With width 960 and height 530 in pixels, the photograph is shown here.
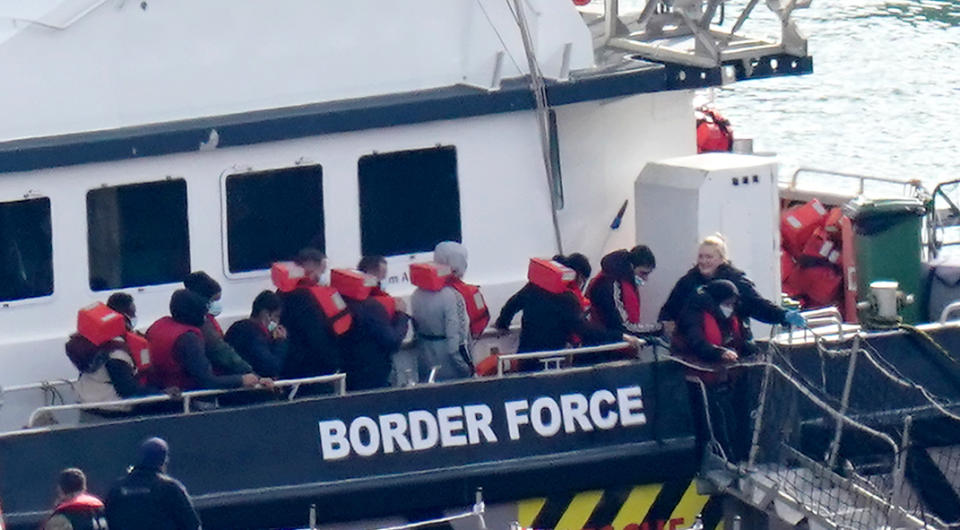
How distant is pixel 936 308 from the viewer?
29.5 ft

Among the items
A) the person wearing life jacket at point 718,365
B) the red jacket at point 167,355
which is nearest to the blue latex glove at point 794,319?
the person wearing life jacket at point 718,365

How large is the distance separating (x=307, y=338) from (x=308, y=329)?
0.05m

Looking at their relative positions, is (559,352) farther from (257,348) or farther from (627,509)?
(257,348)

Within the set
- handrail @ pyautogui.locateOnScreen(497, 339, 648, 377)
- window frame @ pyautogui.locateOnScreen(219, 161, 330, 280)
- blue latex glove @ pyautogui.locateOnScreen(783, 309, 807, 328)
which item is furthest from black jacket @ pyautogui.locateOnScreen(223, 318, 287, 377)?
blue latex glove @ pyautogui.locateOnScreen(783, 309, 807, 328)

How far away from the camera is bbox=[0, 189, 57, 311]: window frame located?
24.3 ft

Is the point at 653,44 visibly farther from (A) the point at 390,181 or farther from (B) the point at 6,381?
(B) the point at 6,381

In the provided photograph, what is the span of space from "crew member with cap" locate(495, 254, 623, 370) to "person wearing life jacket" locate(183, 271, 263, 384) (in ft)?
4.37

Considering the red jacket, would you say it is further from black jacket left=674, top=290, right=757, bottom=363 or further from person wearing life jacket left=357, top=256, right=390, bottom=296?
black jacket left=674, top=290, right=757, bottom=363

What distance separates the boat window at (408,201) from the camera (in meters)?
8.02

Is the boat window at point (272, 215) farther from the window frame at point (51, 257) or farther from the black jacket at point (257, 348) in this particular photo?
the window frame at point (51, 257)

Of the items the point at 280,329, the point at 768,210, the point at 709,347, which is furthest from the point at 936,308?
the point at 280,329

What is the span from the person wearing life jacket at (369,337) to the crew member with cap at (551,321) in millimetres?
582

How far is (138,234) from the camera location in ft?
25.1

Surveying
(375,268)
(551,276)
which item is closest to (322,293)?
(375,268)
